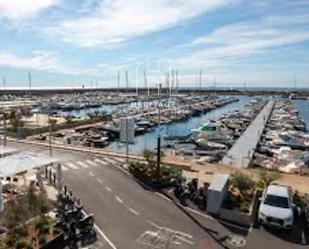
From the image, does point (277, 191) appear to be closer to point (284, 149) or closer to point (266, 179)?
point (266, 179)

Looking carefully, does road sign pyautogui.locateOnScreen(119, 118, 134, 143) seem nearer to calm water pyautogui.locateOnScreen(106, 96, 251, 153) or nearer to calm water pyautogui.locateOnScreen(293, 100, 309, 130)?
calm water pyautogui.locateOnScreen(106, 96, 251, 153)

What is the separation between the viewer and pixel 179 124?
3898 inches

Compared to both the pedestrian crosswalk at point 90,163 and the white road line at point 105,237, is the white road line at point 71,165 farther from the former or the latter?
the white road line at point 105,237

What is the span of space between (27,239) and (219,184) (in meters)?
11.6

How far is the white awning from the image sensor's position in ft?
84.6

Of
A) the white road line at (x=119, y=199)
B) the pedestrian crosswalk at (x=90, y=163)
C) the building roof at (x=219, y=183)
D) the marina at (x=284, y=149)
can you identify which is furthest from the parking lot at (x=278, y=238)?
the marina at (x=284, y=149)

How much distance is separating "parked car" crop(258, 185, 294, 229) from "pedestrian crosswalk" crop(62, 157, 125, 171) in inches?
639

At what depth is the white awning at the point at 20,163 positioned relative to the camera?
2578 centimetres

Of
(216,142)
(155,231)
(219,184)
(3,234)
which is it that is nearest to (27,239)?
(3,234)

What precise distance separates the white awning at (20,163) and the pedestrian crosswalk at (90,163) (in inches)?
295

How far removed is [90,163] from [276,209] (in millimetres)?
18924

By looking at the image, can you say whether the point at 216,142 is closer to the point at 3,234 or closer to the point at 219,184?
the point at 219,184

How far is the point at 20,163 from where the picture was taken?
2675 cm

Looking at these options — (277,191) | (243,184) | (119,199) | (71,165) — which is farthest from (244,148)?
→ (119,199)
